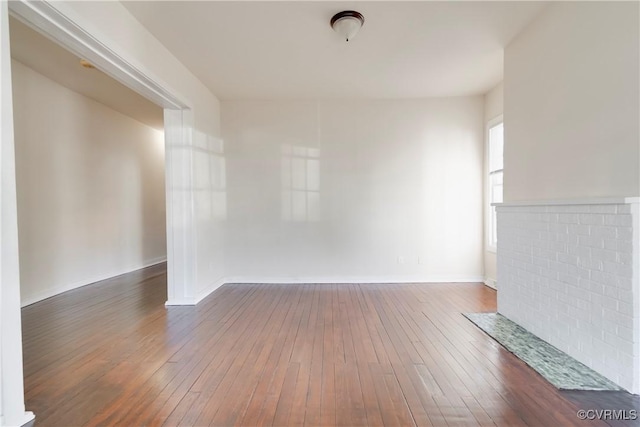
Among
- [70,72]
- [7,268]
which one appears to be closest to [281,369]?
[7,268]

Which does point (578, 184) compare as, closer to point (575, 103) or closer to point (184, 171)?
point (575, 103)

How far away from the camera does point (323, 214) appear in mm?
4914

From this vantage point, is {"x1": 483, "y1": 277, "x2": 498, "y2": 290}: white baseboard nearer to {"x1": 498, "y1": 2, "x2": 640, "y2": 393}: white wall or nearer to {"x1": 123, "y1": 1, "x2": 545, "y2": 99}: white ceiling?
{"x1": 498, "y1": 2, "x2": 640, "y2": 393}: white wall

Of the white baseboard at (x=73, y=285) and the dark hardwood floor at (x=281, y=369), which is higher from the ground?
the white baseboard at (x=73, y=285)

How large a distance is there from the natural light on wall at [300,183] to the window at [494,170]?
8.88ft

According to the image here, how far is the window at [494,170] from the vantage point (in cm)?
446

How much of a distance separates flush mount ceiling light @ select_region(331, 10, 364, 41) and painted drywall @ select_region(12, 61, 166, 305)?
4.00m

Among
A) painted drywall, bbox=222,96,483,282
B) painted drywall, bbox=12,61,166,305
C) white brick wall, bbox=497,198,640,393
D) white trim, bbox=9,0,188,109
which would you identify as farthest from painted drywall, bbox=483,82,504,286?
painted drywall, bbox=12,61,166,305

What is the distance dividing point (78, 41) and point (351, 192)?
3.69m

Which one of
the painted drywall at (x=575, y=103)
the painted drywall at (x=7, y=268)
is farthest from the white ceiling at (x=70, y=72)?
the painted drywall at (x=575, y=103)

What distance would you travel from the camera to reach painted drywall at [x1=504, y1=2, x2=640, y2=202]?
6.42ft

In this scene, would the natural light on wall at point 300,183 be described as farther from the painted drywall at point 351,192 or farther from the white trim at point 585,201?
the white trim at point 585,201

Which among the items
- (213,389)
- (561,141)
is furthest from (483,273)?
(213,389)

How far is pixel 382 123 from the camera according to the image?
4.88 m
